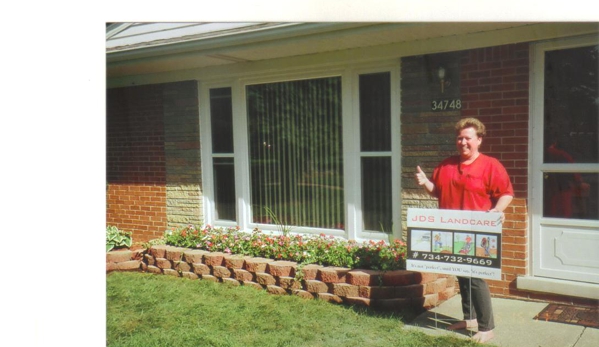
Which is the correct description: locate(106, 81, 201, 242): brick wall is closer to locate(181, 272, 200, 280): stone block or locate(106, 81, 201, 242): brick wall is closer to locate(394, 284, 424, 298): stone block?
locate(181, 272, 200, 280): stone block

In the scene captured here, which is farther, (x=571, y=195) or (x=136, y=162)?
(x=136, y=162)

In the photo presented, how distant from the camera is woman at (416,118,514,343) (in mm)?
3330

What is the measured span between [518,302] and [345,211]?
1.80m

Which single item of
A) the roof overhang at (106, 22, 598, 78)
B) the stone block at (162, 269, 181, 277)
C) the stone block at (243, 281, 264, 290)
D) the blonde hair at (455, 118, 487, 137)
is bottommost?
the stone block at (243, 281, 264, 290)

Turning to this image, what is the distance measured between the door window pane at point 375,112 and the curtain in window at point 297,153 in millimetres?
268

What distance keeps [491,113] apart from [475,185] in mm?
982

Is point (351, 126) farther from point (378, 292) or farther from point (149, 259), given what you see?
point (149, 259)

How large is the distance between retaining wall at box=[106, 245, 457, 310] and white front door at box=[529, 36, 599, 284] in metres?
0.88

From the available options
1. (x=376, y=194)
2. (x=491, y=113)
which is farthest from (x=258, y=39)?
(x=491, y=113)

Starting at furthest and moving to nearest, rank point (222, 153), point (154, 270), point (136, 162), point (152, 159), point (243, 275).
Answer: point (222, 153), point (152, 159), point (136, 162), point (154, 270), point (243, 275)

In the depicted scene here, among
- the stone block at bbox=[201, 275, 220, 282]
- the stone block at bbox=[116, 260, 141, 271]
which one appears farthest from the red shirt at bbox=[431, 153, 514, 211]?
the stone block at bbox=[116, 260, 141, 271]

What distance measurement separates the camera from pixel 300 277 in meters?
4.39
